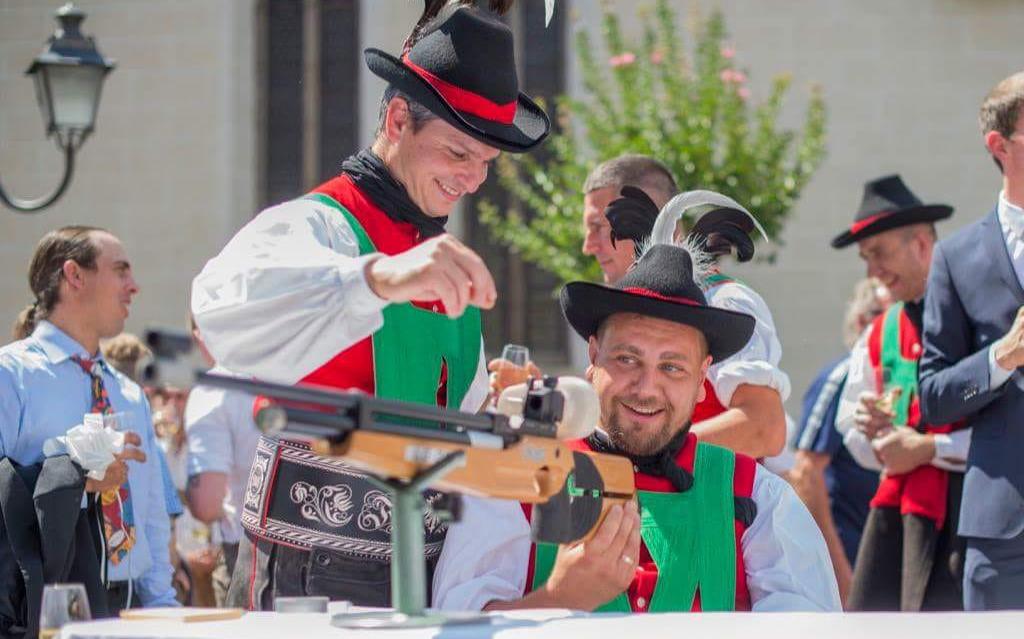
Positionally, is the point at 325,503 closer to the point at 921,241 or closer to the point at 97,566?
the point at 97,566

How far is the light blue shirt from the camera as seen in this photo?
15.6ft

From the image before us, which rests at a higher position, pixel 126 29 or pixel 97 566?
pixel 126 29

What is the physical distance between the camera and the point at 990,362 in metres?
4.05

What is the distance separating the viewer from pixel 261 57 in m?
12.0

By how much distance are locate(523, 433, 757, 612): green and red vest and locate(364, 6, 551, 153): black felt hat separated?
2.46 feet

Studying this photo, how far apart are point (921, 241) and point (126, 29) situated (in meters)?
7.97

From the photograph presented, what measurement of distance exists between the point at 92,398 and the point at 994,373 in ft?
9.61

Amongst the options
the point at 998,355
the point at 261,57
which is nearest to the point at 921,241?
the point at 998,355

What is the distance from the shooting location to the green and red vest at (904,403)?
495 centimetres

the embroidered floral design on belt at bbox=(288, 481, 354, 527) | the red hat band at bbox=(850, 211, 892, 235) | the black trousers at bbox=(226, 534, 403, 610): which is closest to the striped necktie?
the black trousers at bbox=(226, 534, 403, 610)

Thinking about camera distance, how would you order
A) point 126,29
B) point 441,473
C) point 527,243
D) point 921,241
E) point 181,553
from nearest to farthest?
point 441,473 < point 921,241 < point 181,553 < point 527,243 < point 126,29

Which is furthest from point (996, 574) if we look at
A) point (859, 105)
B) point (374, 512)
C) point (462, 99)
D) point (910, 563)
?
point (859, 105)

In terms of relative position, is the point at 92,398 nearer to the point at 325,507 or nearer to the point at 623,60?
the point at 325,507

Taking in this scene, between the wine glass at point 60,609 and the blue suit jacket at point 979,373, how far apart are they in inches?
106
